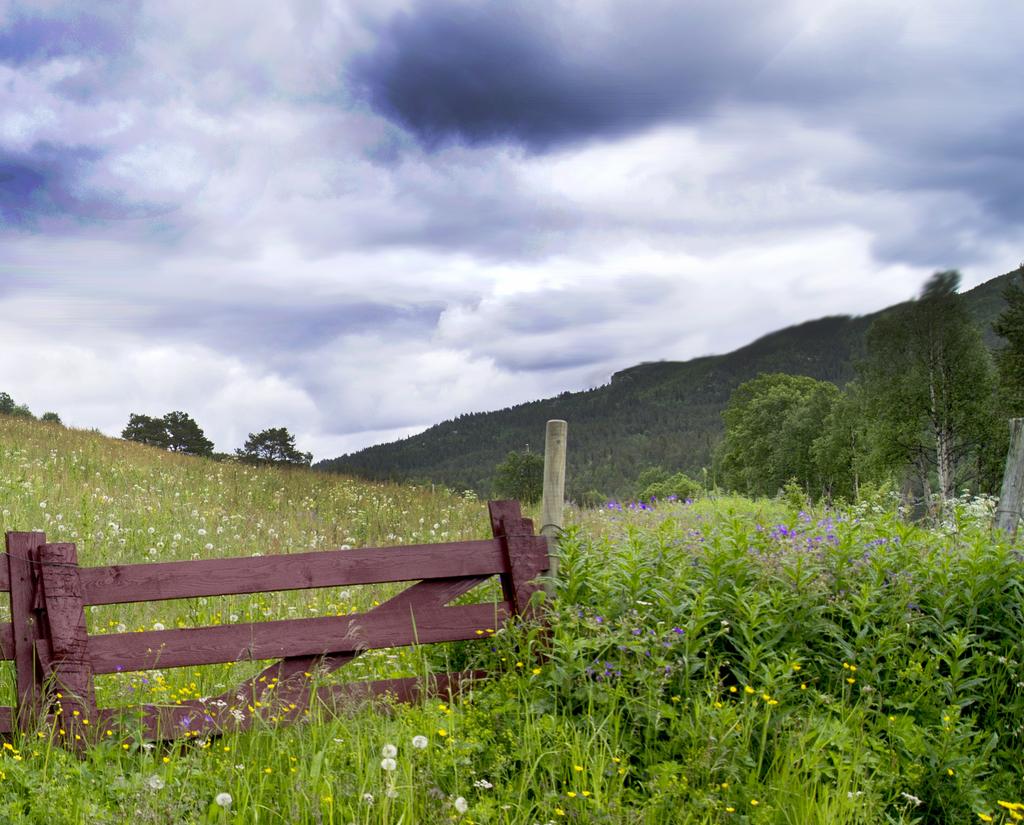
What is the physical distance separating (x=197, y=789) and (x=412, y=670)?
1961 mm

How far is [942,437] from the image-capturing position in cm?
4041

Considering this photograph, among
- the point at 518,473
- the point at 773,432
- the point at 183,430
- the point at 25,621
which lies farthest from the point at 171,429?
the point at 25,621

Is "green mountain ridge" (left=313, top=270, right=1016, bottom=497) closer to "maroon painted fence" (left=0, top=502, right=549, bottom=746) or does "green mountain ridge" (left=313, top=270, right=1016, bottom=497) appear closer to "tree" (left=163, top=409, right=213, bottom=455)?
"tree" (left=163, top=409, right=213, bottom=455)

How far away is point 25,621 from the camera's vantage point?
5480mm

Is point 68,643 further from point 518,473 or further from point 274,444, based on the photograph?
point 518,473

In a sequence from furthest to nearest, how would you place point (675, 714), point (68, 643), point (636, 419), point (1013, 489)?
point (636, 419) → point (1013, 489) → point (68, 643) → point (675, 714)

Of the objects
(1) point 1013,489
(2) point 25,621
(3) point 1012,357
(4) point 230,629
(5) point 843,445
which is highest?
(3) point 1012,357

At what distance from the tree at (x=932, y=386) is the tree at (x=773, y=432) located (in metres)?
14.0

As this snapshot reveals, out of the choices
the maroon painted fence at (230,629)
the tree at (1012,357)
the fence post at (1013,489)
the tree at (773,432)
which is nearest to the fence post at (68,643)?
the maroon painted fence at (230,629)

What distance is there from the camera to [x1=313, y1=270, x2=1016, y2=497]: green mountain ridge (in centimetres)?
12361

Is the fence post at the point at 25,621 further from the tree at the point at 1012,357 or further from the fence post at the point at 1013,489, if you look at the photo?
the tree at the point at 1012,357

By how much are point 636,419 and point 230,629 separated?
157m

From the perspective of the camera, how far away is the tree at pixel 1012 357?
36406 millimetres

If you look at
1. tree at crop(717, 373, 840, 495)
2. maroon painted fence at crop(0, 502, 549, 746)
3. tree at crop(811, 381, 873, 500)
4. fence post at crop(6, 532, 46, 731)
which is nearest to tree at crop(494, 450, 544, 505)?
tree at crop(717, 373, 840, 495)
